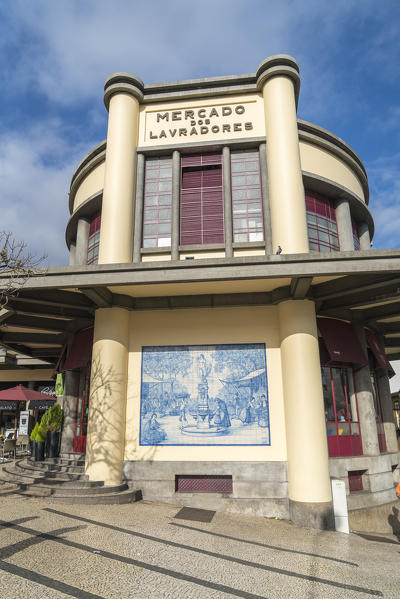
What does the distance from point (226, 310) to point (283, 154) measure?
5.27 meters

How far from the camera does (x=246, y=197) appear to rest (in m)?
13.1

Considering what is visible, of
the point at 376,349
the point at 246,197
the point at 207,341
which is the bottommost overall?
the point at 207,341

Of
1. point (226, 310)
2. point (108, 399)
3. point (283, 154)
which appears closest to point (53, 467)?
point (108, 399)

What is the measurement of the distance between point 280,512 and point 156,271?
23.4ft

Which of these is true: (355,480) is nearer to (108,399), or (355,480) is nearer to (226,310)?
(226,310)

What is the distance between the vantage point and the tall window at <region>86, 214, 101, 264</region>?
608 inches

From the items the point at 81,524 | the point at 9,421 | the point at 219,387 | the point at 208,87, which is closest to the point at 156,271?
the point at 219,387

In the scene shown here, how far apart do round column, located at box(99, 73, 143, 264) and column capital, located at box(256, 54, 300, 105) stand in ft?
14.2

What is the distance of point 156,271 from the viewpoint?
1012cm

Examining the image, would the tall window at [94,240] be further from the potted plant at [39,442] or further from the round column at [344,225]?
the round column at [344,225]

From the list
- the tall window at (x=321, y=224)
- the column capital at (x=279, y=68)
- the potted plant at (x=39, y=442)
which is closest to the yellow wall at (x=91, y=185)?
the column capital at (x=279, y=68)

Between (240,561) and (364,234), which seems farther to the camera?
(364,234)

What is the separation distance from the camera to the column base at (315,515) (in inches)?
379

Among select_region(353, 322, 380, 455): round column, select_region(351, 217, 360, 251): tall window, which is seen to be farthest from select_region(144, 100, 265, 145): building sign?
select_region(353, 322, 380, 455): round column
